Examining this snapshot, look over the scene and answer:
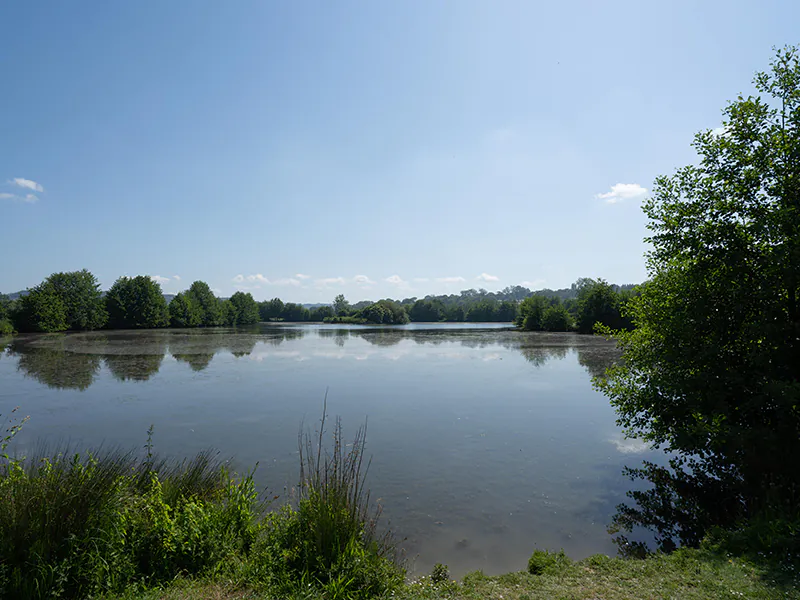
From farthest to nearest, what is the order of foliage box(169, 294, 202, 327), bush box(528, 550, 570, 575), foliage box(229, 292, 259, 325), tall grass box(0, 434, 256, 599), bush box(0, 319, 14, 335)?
foliage box(229, 292, 259, 325) < foliage box(169, 294, 202, 327) < bush box(0, 319, 14, 335) < bush box(528, 550, 570, 575) < tall grass box(0, 434, 256, 599)

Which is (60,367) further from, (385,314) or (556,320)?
(385,314)

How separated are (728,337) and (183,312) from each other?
3739 inches

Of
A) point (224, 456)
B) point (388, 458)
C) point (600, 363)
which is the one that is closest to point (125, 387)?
point (224, 456)

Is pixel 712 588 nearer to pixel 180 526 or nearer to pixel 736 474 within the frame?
pixel 736 474

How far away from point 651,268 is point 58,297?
267 ft

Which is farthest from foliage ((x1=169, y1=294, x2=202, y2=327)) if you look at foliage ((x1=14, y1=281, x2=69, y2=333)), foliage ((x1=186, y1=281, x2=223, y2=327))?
foliage ((x1=14, y1=281, x2=69, y2=333))

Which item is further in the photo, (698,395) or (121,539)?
(698,395)

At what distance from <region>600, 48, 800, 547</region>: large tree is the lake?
143 centimetres

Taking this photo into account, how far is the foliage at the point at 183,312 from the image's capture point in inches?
3396

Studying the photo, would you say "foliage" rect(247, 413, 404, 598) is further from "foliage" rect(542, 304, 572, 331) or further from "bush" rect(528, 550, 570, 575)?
"foliage" rect(542, 304, 572, 331)

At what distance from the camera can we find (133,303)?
248ft

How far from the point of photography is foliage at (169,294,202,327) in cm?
8625

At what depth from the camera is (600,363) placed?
25.9m

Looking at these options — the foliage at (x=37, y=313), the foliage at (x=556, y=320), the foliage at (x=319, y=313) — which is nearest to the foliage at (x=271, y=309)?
the foliage at (x=319, y=313)
